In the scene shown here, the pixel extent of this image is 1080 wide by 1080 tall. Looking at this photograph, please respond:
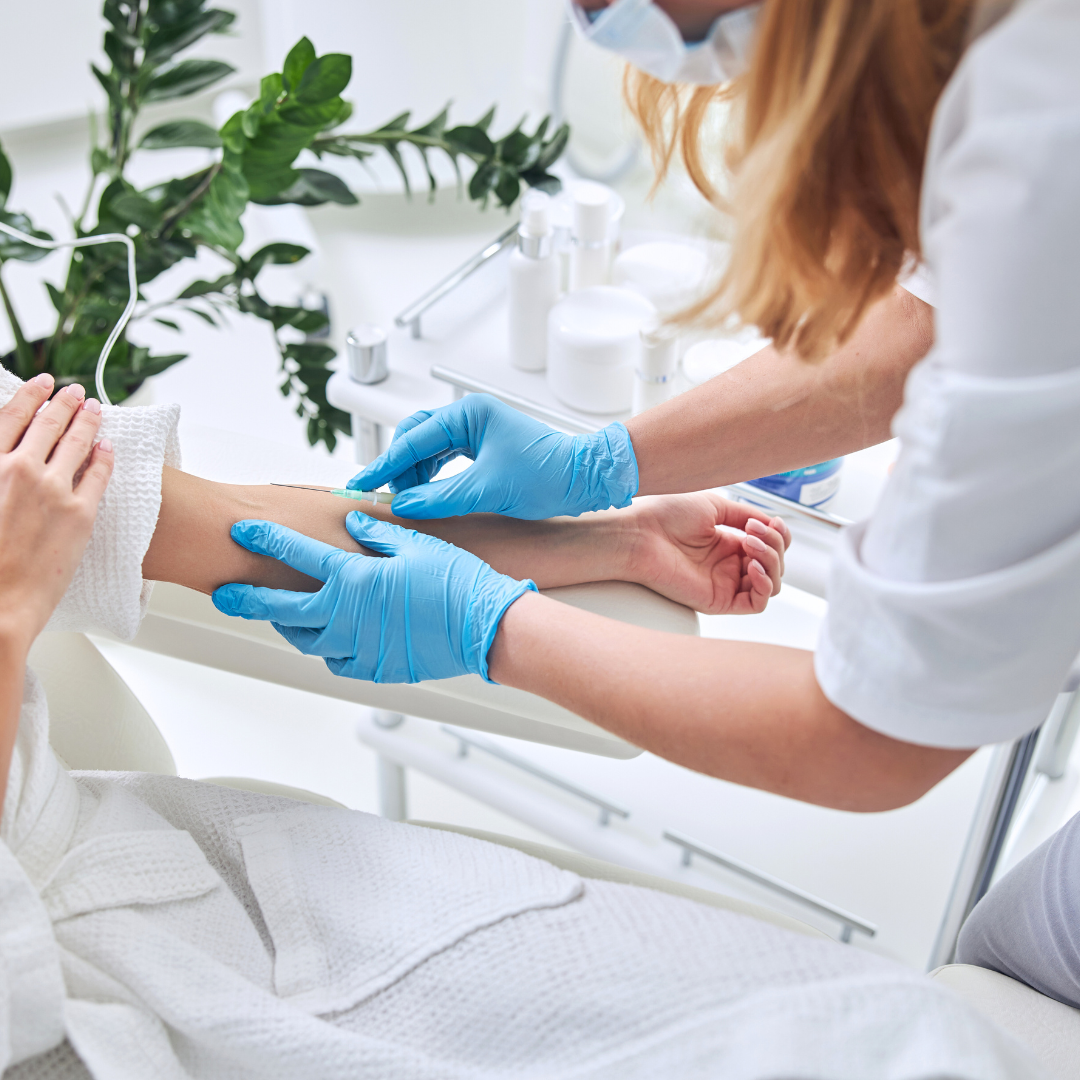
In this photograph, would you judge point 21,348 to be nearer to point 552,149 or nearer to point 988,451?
point 552,149

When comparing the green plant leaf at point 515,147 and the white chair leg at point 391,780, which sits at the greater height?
the green plant leaf at point 515,147

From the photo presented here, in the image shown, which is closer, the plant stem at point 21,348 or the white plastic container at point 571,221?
the white plastic container at point 571,221

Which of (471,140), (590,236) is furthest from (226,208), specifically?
(590,236)

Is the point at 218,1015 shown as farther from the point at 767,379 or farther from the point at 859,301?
the point at 767,379

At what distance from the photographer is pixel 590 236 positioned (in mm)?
1200

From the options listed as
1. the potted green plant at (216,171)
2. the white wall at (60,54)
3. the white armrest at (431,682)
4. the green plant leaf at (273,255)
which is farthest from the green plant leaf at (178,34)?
the white wall at (60,54)

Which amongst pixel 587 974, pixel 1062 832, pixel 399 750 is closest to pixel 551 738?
pixel 587 974

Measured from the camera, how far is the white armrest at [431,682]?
90 centimetres

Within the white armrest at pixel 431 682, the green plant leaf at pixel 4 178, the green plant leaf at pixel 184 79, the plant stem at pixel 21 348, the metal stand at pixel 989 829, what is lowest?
the metal stand at pixel 989 829

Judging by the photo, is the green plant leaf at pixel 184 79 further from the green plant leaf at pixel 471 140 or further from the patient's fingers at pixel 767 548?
the patient's fingers at pixel 767 548

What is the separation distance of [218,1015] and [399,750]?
0.79 meters

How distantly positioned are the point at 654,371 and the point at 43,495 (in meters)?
0.61

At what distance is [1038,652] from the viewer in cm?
59

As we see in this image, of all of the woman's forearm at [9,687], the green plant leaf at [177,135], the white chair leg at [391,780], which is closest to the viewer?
the woman's forearm at [9,687]
